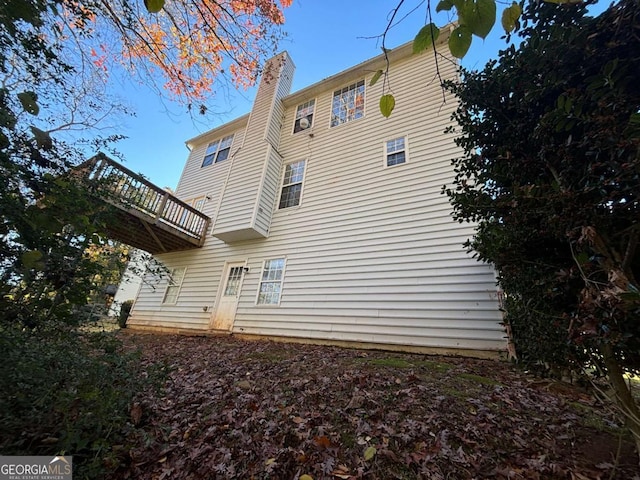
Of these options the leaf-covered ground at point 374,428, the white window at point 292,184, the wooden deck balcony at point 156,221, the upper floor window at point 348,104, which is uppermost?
the upper floor window at point 348,104

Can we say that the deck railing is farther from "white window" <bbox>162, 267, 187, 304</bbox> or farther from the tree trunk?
the tree trunk

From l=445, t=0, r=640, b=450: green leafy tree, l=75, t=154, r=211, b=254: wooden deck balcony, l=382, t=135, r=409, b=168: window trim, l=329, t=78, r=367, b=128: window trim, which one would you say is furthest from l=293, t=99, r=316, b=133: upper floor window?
l=445, t=0, r=640, b=450: green leafy tree

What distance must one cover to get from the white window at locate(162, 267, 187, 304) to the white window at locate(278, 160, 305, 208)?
14.7 ft

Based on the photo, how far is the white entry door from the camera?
7.62 m

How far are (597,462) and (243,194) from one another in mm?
8433

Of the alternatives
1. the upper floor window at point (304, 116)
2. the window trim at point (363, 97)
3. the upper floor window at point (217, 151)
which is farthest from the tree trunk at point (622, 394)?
the upper floor window at point (217, 151)

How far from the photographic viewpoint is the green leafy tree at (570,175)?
5.63 feet

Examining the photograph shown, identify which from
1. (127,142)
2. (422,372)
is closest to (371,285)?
(422,372)

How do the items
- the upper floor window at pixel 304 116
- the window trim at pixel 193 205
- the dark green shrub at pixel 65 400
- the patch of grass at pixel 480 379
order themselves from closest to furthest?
the dark green shrub at pixel 65 400, the patch of grass at pixel 480 379, the window trim at pixel 193 205, the upper floor window at pixel 304 116

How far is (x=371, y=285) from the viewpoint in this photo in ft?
19.6

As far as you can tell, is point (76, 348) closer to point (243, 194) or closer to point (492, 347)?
point (492, 347)

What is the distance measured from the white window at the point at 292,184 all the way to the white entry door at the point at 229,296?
8.09 feet

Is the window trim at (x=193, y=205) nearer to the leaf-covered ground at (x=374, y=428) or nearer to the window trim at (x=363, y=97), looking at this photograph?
the window trim at (x=363, y=97)

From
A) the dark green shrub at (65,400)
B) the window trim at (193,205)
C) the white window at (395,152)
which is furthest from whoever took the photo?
the window trim at (193,205)
